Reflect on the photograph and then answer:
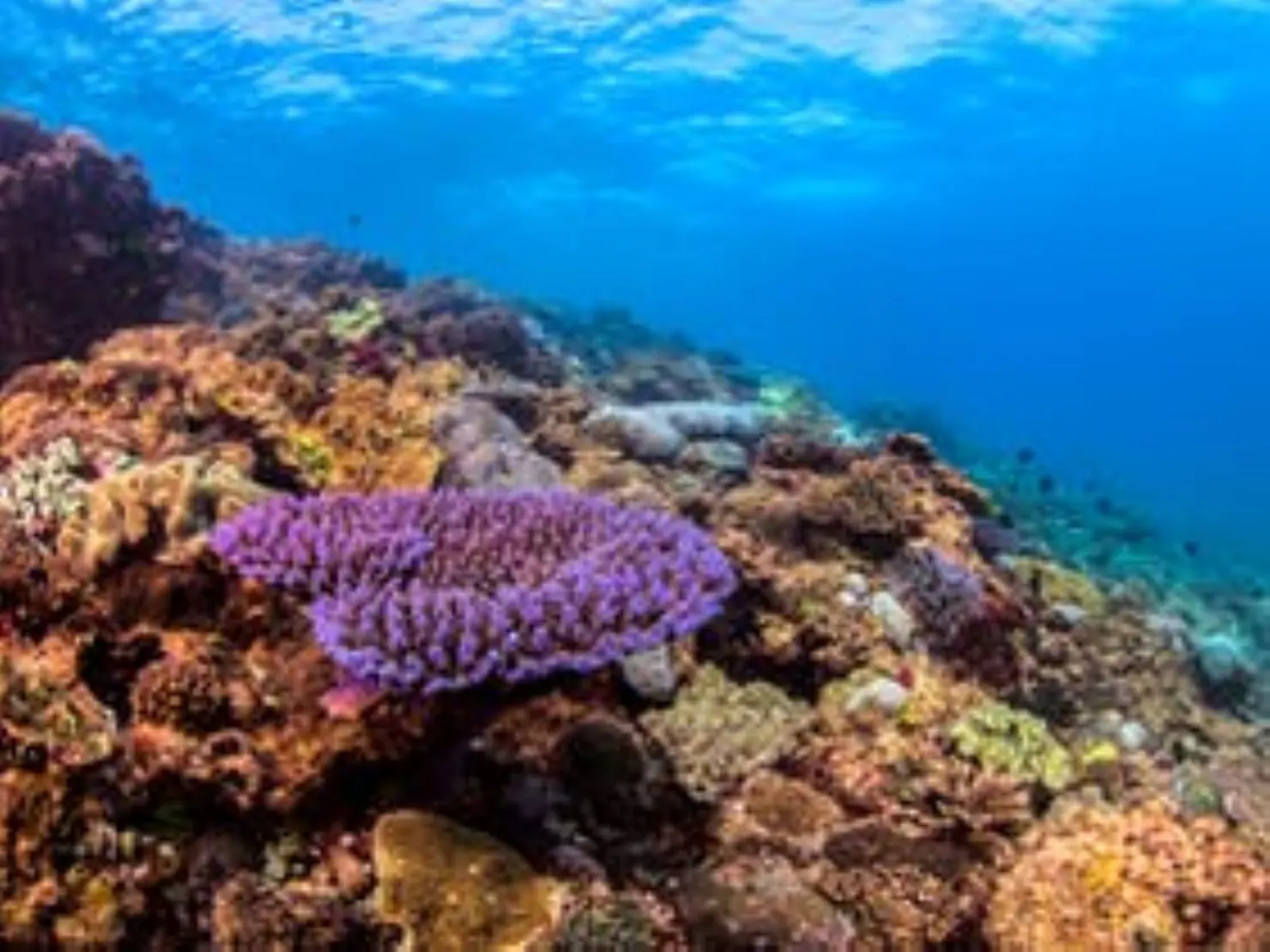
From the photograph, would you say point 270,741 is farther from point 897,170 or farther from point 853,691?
point 897,170

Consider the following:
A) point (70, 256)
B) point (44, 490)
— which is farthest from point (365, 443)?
point (70, 256)

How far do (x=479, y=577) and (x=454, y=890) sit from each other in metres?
1.06

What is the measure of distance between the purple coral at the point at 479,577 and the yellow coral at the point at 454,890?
466 mm

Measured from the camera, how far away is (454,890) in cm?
371

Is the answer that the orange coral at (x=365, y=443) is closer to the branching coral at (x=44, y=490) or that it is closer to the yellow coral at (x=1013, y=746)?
the branching coral at (x=44, y=490)

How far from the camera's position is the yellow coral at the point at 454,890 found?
142 inches

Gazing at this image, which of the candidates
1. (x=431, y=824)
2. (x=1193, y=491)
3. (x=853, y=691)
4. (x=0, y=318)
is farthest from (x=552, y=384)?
(x=1193, y=491)

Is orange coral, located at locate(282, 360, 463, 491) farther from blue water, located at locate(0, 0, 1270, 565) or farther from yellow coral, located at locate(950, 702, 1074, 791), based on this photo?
blue water, located at locate(0, 0, 1270, 565)

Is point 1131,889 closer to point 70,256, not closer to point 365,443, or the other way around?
point 365,443

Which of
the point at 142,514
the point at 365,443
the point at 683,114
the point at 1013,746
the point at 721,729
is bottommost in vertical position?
the point at 683,114

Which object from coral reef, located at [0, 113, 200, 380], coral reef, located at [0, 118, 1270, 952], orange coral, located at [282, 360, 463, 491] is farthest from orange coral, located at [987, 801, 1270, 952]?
coral reef, located at [0, 113, 200, 380]

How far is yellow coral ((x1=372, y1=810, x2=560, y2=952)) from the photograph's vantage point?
3.61 metres

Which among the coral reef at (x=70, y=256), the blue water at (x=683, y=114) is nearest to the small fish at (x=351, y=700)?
the coral reef at (x=70, y=256)

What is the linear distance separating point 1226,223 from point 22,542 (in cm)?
10786
